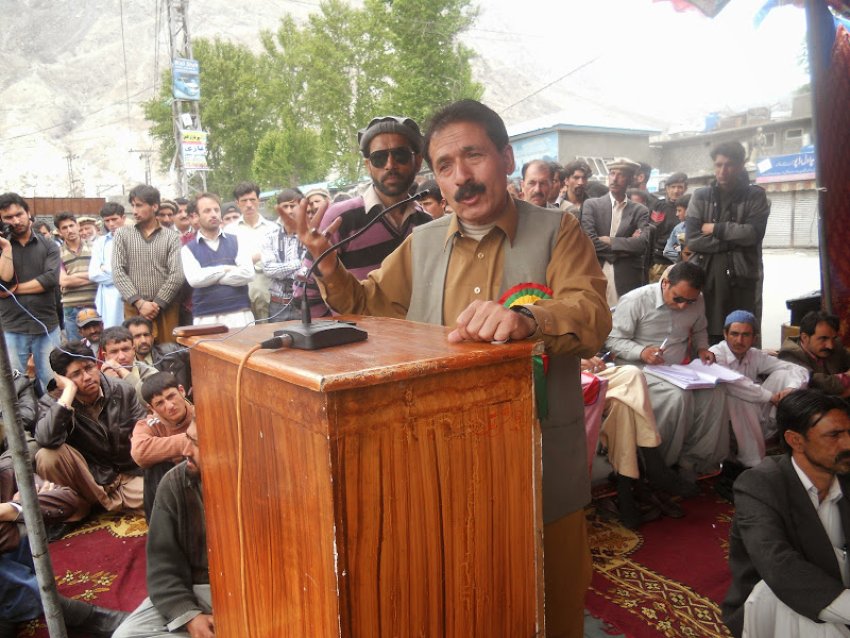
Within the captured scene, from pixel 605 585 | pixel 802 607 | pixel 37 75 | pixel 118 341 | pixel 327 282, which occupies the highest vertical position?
pixel 37 75

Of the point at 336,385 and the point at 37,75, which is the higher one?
the point at 37,75

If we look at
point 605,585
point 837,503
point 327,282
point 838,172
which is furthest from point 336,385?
point 838,172

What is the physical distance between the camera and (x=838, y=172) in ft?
15.1

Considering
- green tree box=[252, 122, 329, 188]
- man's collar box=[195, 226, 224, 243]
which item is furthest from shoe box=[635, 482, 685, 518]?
green tree box=[252, 122, 329, 188]

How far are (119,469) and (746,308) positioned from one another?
16.3 ft

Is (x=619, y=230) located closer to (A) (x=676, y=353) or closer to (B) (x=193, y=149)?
(A) (x=676, y=353)

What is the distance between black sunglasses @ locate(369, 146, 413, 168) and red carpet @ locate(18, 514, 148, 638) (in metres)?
2.47

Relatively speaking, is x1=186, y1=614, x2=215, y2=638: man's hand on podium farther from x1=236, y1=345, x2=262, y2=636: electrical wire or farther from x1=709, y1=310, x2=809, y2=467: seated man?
x1=709, y1=310, x2=809, y2=467: seated man

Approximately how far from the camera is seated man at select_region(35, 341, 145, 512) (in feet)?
12.7

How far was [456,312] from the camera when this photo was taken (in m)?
1.67

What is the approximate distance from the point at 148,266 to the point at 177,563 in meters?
3.58

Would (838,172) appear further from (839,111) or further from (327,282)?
(327,282)

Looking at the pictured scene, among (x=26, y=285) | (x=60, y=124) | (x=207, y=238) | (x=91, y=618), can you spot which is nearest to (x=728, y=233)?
(x=207, y=238)

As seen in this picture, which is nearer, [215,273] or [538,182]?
[538,182]
